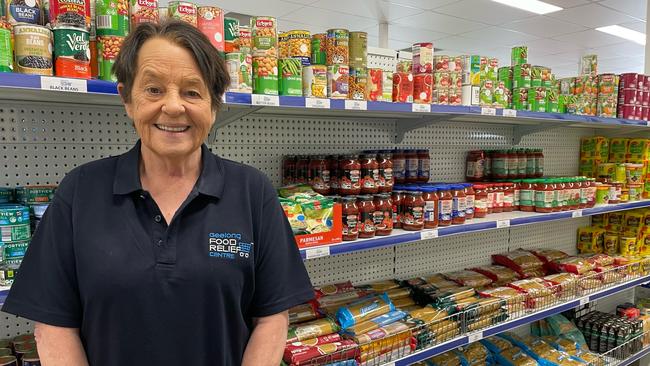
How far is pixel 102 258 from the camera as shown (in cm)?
109

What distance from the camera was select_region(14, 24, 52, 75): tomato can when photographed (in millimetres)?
1254

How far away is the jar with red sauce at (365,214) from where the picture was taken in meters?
2.02

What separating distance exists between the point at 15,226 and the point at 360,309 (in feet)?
4.76

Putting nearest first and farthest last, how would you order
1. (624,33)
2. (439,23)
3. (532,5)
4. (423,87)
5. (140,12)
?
(140,12) → (423,87) → (532,5) → (439,23) → (624,33)

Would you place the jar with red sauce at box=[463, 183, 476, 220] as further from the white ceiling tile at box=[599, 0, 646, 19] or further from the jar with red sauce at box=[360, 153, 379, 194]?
the white ceiling tile at box=[599, 0, 646, 19]

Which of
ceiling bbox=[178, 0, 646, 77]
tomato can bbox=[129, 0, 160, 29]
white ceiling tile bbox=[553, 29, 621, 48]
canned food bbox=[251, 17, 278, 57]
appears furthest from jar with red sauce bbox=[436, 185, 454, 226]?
white ceiling tile bbox=[553, 29, 621, 48]

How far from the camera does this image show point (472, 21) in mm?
6723

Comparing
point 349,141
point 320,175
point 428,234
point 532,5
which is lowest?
point 428,234

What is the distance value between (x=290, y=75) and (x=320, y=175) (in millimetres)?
540

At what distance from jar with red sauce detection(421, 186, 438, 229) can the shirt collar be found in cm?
124

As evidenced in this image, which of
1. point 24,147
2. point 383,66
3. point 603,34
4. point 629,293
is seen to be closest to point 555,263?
point 629,293

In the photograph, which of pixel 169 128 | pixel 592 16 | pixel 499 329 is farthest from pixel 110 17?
pixel 592 16

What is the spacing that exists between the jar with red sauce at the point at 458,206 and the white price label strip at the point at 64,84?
177 centimetres

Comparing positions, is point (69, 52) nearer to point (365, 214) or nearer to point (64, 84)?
point (64, 84)
